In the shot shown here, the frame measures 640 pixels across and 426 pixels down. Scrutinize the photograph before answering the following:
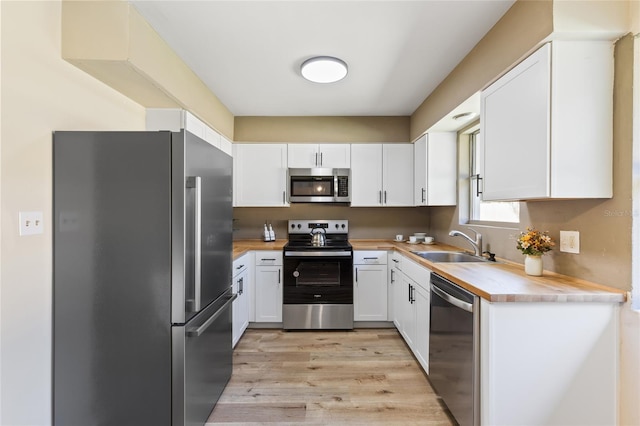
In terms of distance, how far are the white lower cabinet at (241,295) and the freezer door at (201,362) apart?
54 cm

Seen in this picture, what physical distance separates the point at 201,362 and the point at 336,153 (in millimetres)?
2565

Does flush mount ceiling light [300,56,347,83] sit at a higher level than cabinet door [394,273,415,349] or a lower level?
higher

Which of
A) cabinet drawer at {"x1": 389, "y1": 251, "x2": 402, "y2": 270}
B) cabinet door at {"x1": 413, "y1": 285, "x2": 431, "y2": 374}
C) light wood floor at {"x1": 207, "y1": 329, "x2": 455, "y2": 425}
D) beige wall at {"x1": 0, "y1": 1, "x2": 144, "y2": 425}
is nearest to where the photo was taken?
beige wall at {"x1": 0, "y1": 1, "x2": 144, "y2": 425}

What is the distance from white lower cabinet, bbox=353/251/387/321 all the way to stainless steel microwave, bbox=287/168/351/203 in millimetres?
747

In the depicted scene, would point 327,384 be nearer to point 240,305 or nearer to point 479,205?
point 240,305

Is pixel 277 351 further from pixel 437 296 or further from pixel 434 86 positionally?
pixel 434 86

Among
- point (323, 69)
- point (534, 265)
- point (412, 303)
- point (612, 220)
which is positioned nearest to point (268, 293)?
point (412, 303)

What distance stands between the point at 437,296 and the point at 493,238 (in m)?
0.82

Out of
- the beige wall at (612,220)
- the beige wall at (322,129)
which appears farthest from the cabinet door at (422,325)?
the beige wall at (322,129)

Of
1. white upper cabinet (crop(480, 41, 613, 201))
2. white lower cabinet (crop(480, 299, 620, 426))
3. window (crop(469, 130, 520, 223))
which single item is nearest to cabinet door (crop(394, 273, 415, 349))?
window (crop(469, 130, 520, 223))

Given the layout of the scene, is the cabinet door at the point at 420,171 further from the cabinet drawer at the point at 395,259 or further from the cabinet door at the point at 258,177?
the cabinet door at the point at 258,177

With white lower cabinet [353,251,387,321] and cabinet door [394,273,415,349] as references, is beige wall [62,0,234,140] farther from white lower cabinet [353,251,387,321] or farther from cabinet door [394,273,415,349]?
cabinet door [394,273,415,349]

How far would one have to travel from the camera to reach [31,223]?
1429 millimetres

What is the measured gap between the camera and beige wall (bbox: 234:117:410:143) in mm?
3664
